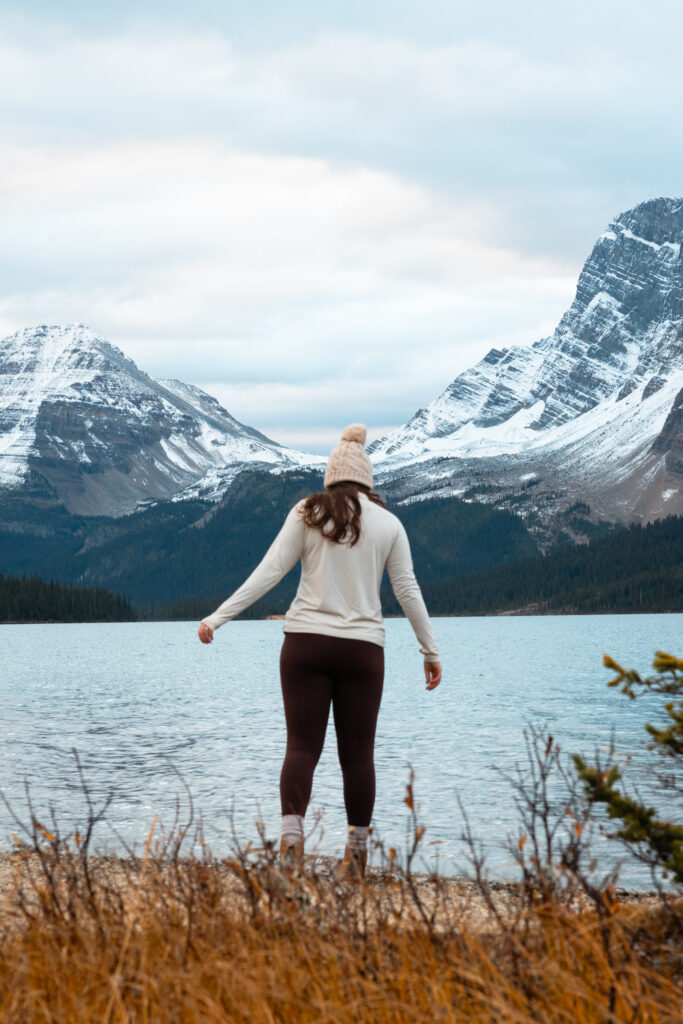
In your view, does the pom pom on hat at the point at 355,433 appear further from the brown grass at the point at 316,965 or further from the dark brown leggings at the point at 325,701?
the brown grass at the point at 316,965

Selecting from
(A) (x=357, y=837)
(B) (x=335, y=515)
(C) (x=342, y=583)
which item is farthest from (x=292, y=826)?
(B) (x=335, y=515)

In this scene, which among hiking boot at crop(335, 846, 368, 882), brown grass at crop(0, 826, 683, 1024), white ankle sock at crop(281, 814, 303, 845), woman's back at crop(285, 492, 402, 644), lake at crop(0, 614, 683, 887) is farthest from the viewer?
lake at crop(0, 614, 683, 887)

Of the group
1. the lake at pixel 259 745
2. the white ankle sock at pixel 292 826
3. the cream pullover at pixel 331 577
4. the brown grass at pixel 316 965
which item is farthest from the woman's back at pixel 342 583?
the brown grass at pixel 316 965

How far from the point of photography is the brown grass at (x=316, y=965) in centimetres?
Answer: 439

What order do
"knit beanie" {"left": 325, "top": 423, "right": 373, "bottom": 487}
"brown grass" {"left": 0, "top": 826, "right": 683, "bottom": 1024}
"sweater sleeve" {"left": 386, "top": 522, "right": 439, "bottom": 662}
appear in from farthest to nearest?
"sweater sleeve" {"left": 386, "top": 522, "right": 439, "bottom": 662} < "knit beanie" {"left": 325, "top": 423, "right": 373, "bottom": 487} < "brown grass" {"left": 0, "top": 826, "right": 683, "bottom": 1024}

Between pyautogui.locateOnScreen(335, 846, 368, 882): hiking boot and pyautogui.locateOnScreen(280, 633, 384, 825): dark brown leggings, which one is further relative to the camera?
pyautogui.locateOnScreen(280, 633, 384, 825): dark brown leggings

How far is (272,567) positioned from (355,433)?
4.05 feet

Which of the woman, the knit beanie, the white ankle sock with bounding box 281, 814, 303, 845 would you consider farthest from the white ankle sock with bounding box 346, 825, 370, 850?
the knit beanie

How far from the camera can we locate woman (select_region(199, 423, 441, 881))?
7785mm

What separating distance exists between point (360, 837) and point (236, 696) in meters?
41.6

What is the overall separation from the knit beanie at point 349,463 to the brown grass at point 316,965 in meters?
3.12

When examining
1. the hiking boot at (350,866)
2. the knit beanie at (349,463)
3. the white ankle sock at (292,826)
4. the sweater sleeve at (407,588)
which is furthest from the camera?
the sweater sleeve at (407,588)

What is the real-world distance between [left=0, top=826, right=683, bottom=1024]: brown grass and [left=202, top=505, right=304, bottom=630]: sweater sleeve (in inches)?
97.2

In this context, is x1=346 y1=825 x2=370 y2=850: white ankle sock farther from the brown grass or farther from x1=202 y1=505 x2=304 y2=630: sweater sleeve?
the brown grass
